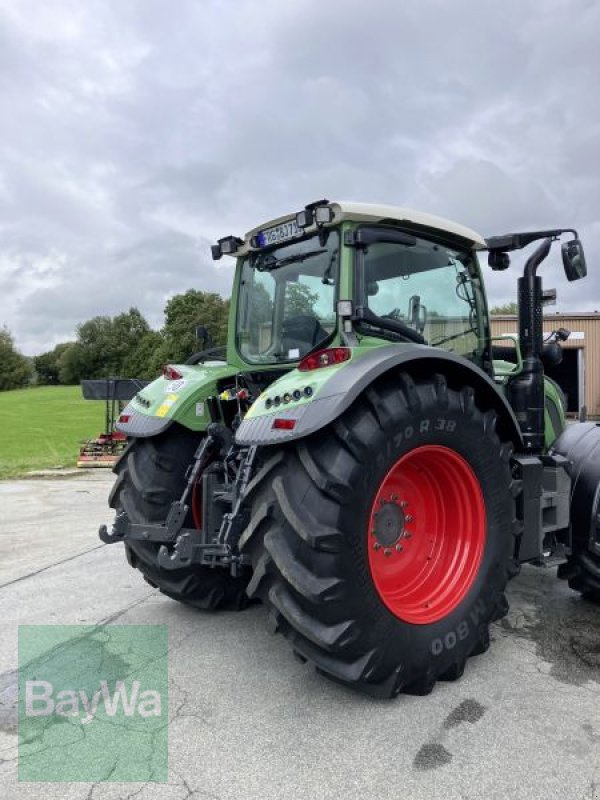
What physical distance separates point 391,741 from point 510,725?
1.67 feet

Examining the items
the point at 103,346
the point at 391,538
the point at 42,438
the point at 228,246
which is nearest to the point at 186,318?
the point at 42,438

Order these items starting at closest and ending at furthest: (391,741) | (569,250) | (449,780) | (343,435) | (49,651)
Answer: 1. (449,780)
2. (391,741)
3. (343,435)
4. (49,651)
5. (569,250)

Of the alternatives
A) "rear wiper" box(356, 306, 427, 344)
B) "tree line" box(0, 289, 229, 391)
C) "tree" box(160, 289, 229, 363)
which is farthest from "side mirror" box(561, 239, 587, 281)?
"tree" box(160, 289, 229, 363)

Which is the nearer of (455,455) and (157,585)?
(455,455)

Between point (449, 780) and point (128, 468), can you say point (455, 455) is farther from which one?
point (128, 468)

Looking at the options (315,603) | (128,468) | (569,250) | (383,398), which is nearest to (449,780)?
(315,603)

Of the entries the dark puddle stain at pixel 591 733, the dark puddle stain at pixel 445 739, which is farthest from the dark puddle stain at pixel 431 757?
the dark puddle stain at pixel 591 733

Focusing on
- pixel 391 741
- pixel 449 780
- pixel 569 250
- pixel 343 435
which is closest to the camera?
pixel 449 780

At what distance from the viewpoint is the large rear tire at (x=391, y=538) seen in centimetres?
257

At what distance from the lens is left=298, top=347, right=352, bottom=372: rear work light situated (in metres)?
2.88

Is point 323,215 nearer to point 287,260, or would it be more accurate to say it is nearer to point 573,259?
point 287,260

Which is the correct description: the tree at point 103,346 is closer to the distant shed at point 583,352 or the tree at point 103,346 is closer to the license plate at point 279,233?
the distant shed at point 583,352

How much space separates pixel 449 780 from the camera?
7.31ft

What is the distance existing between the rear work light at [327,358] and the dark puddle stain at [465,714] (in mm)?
1575
